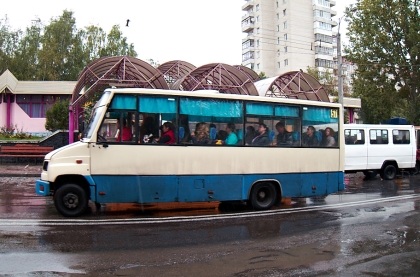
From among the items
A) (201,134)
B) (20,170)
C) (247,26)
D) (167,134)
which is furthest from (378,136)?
(247,26)

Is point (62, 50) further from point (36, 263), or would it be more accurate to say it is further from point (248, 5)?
point (36, 263)

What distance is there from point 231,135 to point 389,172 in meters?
12.8

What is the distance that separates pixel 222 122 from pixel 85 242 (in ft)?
15.4

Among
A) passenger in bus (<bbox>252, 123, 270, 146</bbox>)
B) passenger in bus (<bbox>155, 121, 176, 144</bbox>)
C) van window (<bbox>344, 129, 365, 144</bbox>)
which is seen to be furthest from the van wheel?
passenger in bus (<bbox>155, 121, 176, 144</bbox>)

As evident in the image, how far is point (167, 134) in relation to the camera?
998 centimetres

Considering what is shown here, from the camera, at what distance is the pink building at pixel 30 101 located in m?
33.3

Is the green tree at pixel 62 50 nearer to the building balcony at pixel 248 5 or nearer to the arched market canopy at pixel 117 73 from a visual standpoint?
the arched market canopy at pixel 117 73

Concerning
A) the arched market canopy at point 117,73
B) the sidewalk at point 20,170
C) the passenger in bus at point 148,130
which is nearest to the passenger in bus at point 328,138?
the passenger in bus at point 148,130

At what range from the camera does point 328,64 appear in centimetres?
7019

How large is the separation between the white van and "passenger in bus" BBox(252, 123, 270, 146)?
9115 millimetres

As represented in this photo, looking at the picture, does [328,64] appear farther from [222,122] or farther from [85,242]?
[85,242]

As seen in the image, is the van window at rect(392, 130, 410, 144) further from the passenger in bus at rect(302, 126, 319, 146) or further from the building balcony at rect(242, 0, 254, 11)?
the building balcony at rect(242, 0, 254, 11)

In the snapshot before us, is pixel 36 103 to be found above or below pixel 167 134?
above

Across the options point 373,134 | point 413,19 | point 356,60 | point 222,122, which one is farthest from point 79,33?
point 222,122
